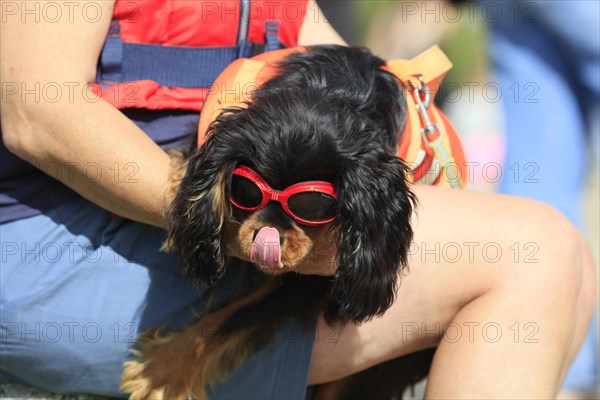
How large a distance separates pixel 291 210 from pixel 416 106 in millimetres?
607

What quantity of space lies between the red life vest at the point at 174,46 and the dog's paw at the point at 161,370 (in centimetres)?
59

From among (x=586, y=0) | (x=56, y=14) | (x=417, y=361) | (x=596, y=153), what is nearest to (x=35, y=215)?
(x=56, y=14)

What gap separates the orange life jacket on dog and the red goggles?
8.0 inches

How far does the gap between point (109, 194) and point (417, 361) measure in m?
0.98

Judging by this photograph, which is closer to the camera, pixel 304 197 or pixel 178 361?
pixel 304 197

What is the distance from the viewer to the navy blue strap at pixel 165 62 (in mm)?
2059

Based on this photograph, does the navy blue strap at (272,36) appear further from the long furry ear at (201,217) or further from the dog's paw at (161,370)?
the dog's paw at (161,370)

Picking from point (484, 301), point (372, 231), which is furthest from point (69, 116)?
point (484, 301)

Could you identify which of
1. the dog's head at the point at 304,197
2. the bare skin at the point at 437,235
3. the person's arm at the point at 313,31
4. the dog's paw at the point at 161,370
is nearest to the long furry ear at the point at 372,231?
the dog's head at the point at 304,197

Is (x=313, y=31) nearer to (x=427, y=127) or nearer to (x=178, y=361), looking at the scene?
(x=427, y=127)

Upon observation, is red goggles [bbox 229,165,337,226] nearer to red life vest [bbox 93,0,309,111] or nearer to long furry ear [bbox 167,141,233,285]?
long furry ear [bbox 167,141,233,285]

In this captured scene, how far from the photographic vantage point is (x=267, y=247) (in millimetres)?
1689

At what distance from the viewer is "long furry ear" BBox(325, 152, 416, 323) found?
1720 mm

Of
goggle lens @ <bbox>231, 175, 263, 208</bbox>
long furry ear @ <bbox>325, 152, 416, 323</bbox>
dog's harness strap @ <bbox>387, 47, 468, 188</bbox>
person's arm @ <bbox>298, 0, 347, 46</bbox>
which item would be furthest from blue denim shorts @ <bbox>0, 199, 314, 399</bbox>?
person's arm @ <bbox>298, 0, 347, 46</bbox>
